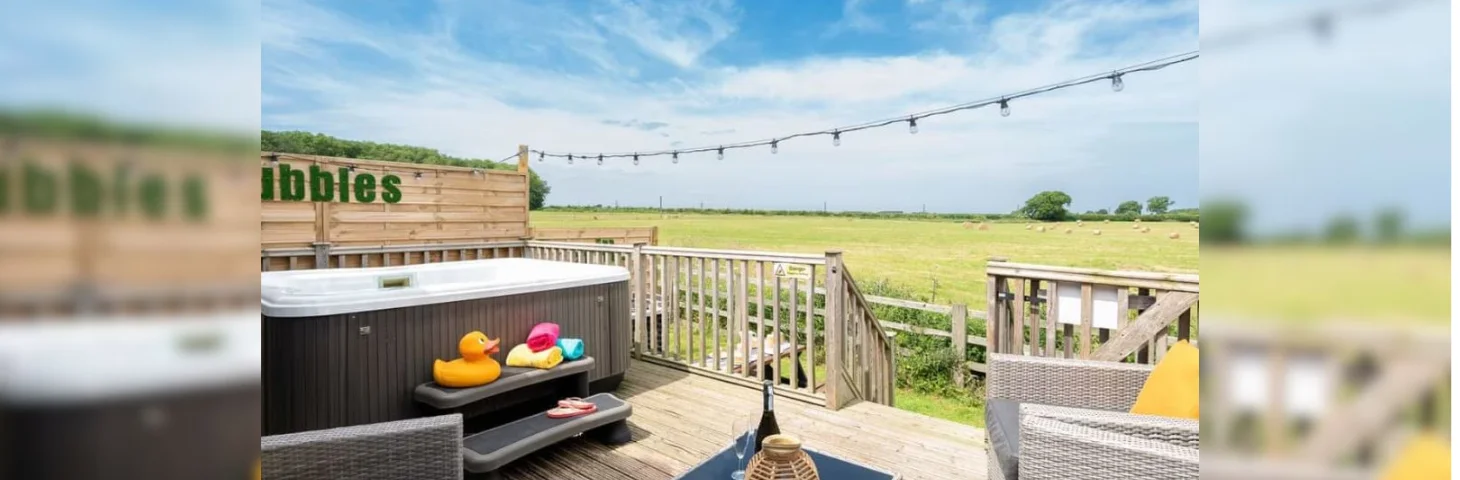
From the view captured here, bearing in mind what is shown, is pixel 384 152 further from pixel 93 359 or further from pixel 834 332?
pixel 93 359

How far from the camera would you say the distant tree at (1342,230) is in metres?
0.32

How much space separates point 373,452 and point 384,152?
4.86m

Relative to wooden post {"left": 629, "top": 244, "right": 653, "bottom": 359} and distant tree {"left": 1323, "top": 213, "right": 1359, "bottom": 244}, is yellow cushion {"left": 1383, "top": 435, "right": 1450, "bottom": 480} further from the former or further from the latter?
wooden post {"left": 629, "top": 244, "right": 653, "bottom": 359}

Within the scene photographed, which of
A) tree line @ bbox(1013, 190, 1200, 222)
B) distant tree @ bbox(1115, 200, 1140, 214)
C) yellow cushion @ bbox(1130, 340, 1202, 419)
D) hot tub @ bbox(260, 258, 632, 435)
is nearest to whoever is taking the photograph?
yellow cushion @ bbox(1130, 340, 1202, 419)

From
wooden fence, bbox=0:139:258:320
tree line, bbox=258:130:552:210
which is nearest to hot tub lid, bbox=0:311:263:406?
wooden fence, bbox=0:139:258:320

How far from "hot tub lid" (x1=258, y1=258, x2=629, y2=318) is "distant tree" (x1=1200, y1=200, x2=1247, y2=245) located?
247 centimetres

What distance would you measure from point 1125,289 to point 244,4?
3.05m

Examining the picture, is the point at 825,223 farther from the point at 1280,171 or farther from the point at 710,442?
the point at 1280,171

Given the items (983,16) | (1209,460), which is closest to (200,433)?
(1209,460)

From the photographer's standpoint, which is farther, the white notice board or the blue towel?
the blue towel

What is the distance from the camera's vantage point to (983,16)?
31.3ft

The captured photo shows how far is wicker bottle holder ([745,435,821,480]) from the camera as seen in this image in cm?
152

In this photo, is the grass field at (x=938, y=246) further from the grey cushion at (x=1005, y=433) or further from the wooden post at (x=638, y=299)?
the wooden post at (x=638, y=299)

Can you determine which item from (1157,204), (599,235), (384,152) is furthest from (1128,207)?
(384,152)
